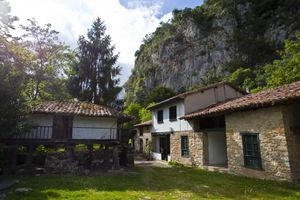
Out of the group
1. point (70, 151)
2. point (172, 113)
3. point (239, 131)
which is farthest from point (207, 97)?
point (70, 151)

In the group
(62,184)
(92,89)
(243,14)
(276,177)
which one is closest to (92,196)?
(62,184)

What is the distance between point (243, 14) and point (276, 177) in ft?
141

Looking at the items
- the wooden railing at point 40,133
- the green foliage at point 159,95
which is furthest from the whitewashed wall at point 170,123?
the green foliage at point 159,95

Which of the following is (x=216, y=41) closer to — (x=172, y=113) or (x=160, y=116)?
(x=160, y=116)

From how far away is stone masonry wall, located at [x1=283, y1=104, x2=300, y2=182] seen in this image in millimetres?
9523

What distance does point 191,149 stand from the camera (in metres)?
16.9

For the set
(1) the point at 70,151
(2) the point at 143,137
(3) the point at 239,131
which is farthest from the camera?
(2) the point at 143,137

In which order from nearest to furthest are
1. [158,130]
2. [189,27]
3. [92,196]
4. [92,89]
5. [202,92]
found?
[92,196] < [202,92] < [158,130] < [92,89] < [189,27]

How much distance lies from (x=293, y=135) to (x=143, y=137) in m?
19.3

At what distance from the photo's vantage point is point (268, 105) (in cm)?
1005

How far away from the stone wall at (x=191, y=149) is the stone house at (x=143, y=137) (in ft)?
A: 19.3

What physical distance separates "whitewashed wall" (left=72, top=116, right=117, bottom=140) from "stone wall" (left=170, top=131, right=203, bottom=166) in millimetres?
5924

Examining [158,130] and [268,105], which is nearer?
[268,105]

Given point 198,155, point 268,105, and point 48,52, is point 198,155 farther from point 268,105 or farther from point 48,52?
point 48,52
